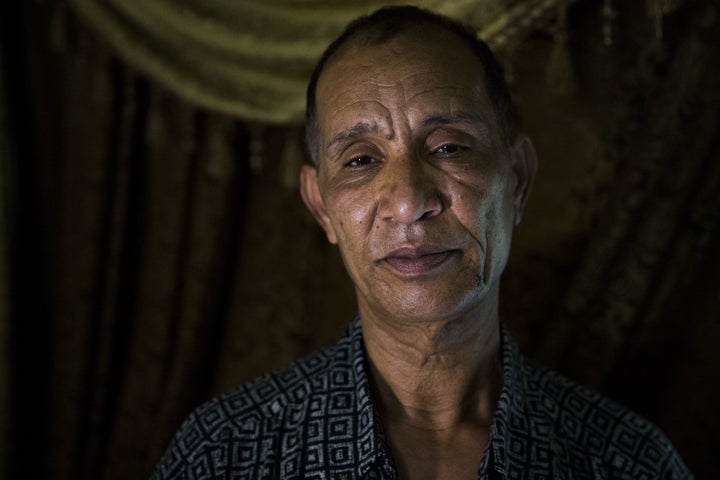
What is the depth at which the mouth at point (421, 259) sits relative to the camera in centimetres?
114

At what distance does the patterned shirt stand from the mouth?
22 centimetres

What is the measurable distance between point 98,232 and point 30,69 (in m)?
0.44

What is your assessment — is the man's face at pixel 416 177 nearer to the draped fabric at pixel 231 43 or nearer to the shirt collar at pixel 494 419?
the shirt collar at pixel 494 419

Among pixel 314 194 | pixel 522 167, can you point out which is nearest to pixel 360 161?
pixel 314 194

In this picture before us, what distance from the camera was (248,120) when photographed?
179 centimetres

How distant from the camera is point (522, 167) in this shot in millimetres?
1332

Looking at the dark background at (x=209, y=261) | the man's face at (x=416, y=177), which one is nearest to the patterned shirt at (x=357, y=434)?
the man's face at (x=416, y=177)

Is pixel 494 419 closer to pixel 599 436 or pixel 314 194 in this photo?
pixel 599 436

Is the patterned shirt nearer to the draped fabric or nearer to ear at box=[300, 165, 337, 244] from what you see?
ear at box=[300, 165, 337, 244]

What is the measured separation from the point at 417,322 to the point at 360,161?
0.84ft

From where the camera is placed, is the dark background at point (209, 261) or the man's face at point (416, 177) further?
the dark background at point (209, 261)

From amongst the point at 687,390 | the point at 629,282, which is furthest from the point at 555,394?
the point at 687,390

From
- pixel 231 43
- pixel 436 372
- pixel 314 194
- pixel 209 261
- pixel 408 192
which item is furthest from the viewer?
pixel 209 261

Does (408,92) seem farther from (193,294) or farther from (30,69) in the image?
(30,69)
